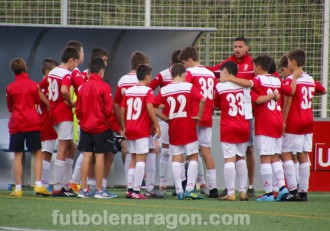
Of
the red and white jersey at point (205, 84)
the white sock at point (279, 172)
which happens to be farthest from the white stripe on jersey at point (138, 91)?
the white sock at point (279, 172)

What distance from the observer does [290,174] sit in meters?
14.4

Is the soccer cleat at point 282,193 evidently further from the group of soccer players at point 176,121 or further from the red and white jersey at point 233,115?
the red and white jersey at point 233,115

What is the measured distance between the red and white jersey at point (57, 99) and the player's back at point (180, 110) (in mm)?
1248

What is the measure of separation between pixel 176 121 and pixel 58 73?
5.39 ft

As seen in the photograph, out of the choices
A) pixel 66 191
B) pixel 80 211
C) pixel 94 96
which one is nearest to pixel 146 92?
pixel 94 96

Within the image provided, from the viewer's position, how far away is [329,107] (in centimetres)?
1909

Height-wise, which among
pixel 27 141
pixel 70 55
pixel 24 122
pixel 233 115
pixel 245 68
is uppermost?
pixel 70 55

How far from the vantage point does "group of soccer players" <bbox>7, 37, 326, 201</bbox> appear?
Answer: 14180 millimetres

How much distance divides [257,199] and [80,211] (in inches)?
122

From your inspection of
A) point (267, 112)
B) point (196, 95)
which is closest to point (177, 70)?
point (196, 95)

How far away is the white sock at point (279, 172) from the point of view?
14123 mm

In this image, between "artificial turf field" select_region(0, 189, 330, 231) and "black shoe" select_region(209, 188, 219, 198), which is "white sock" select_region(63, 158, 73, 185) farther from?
"black shoe" select_region(209, 188, 219, 198)

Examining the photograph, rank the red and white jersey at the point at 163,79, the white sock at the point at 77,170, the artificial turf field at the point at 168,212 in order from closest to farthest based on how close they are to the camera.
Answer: the artificial turf field at the point at 168,212, the white sock at the point at 77,170, the red and white jersey at the point at 163,79

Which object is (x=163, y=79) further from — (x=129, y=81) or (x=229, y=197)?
(x=229, y=197)
